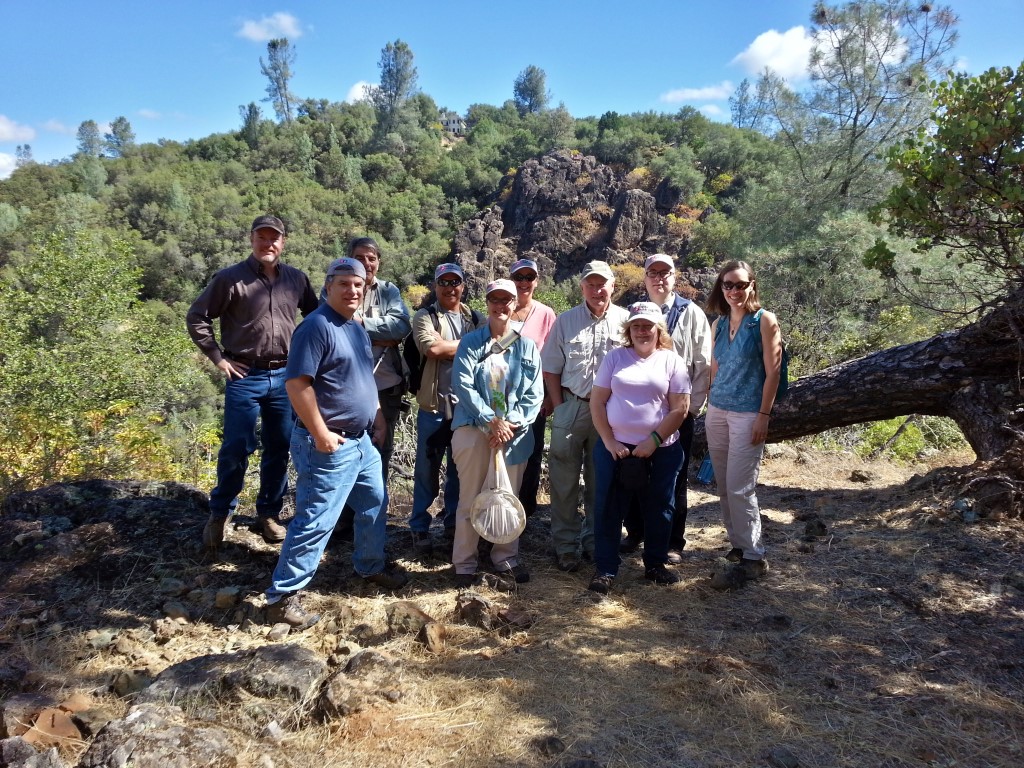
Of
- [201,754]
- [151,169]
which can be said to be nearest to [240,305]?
[201,754]

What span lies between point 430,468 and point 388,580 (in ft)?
2.63

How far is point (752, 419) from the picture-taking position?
3.53 metres

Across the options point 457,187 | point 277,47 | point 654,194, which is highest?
point 277,47

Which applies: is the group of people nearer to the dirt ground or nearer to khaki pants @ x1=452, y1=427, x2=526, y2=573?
khaki pants @ x1=452, y1=427, x2=526, y2=573

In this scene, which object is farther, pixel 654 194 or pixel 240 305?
pixel 654 194

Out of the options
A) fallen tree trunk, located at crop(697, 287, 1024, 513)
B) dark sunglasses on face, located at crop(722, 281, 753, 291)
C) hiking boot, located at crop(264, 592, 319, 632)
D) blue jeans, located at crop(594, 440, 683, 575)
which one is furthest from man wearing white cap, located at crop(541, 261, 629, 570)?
fallen tree trunk, located at crop(697, 287, 1024, 513)

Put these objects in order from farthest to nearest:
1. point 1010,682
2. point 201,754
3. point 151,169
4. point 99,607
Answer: point 151,169, point 99,607, point 1010,682, point 201,754

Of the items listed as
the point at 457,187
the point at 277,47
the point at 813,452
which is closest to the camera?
the point at 813,452

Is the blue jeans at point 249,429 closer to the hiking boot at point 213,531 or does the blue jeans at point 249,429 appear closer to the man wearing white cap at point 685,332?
the hiking boot at point 213,531

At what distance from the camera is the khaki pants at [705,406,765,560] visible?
3564 millimetres

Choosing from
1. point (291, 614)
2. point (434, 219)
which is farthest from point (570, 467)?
point (434, 219)

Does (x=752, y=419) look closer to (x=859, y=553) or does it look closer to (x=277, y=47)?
(x=859, y=553)

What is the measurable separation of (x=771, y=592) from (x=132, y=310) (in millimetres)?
18342

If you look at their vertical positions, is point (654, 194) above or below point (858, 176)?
above
